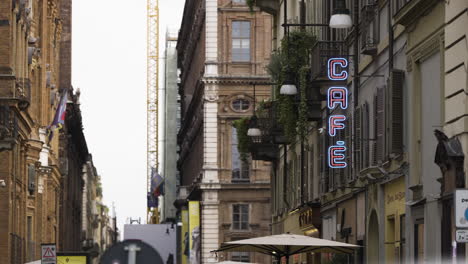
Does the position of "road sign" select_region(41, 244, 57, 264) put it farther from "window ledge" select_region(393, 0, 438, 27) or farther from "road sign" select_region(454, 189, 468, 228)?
"road sign" select_region(454, 189, 468, 228)

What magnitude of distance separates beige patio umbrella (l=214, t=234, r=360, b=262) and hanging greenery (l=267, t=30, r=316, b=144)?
8.04 m

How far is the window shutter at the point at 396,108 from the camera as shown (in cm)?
2662

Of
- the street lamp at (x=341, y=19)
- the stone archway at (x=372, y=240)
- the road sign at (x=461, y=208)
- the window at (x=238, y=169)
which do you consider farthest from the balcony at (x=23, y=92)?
the road sign at (x=461, y=208)

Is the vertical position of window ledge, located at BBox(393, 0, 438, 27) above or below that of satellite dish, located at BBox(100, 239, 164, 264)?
above

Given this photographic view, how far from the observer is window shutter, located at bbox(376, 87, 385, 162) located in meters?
28.3

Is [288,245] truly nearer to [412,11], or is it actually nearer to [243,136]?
[412,11]

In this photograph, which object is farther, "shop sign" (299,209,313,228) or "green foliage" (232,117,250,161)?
"green foliage" (232,117,250,161)

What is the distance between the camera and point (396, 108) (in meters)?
26.7

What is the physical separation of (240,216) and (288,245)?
2272 inches

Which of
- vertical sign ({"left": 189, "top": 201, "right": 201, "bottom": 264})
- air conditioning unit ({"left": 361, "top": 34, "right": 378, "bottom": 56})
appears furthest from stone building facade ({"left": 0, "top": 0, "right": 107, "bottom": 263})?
air conditioning unit ({"left": 361, "top": 34, "right": 378, "bottom": 56})

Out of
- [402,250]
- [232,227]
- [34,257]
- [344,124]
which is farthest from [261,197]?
[402,250]

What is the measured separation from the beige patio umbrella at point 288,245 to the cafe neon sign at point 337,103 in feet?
11.9

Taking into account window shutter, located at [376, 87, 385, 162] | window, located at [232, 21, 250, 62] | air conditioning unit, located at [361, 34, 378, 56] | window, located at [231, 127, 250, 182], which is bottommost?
window shutter, located at [376, 87, 385, 162]

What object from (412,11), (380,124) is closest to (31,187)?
(380,124)
